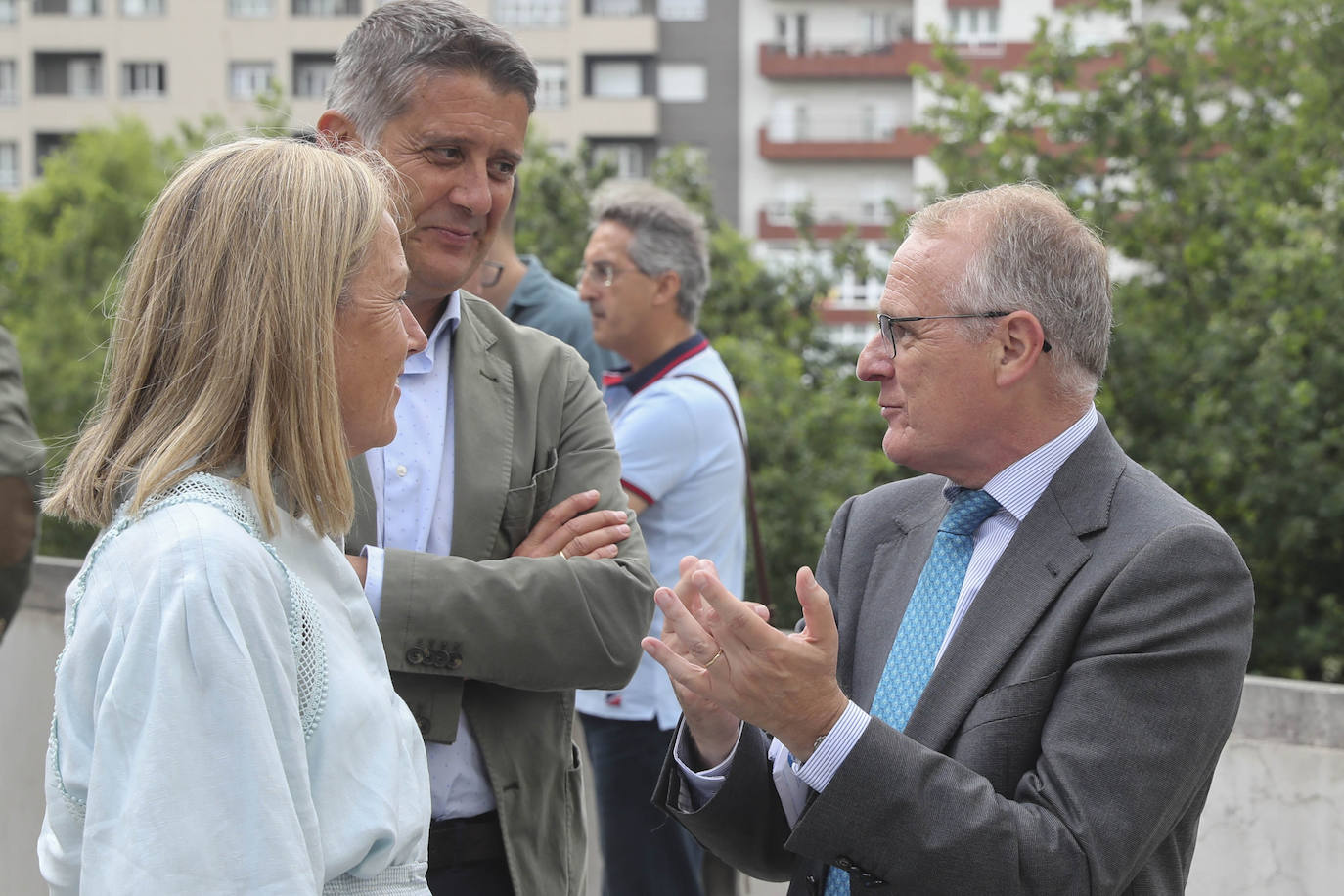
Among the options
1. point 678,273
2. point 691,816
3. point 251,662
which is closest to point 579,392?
point 691,816

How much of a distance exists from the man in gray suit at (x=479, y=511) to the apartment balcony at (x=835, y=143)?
48.4 meters

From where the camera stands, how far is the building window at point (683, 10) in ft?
167

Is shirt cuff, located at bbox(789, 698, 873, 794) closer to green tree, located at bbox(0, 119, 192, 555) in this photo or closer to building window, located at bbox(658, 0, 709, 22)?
green tree, located at bbox(0, 119, 192, 555)

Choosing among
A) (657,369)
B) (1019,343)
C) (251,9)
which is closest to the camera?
(1019,343)

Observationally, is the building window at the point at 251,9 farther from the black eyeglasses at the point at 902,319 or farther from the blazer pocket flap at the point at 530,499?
the black eyeglasses at the point at 902,319

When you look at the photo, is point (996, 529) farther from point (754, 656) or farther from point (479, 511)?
point (479, 511)

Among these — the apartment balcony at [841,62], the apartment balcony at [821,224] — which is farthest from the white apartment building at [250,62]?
the apartment balcony at [821,224]

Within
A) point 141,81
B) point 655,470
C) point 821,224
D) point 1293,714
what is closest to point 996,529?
point 655,470

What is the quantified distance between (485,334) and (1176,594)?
4.49ft

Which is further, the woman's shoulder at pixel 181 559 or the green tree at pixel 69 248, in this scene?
A: the green tree at pixel 69 248

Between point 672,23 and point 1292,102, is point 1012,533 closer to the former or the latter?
point 1292,102

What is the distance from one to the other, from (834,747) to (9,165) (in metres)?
54.4

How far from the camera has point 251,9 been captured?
161ft

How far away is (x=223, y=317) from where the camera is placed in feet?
5.40
